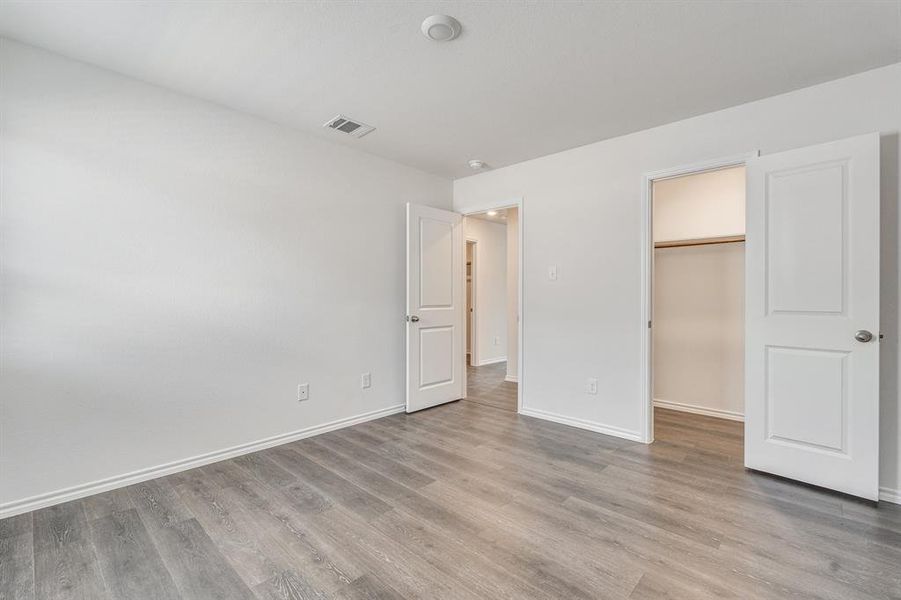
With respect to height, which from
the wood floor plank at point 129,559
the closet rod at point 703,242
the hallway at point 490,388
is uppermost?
the closet rod at point 703,242

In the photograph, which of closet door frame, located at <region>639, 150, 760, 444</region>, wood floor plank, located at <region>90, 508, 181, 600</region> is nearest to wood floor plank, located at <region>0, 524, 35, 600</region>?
wood floor plank, located at <region>90, 508, 181, 600</region>

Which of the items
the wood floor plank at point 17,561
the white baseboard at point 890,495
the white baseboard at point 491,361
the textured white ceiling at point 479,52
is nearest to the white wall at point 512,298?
the white baseboard at point 491,361

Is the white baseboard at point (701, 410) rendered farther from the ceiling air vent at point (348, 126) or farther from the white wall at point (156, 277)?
the ceiling air vent at point (348, 126)

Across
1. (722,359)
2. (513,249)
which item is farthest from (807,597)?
(513,249)

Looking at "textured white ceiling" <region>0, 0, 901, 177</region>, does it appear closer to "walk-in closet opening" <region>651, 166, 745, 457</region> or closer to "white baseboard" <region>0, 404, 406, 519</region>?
"walk-in closet opening" <region>651, 166, 745, 457</region>

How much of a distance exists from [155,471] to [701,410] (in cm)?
444

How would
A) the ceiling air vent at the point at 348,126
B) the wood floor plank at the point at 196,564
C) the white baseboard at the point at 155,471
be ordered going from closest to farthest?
the wood floor plank at the point at 196,564, the white baseboard at the point at 155,471, the ceiling air vent at the point at 348,126

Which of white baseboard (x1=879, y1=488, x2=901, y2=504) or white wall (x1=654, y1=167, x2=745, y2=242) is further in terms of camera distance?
white wall (x1=654, y1=167, x2=745, y2=242)

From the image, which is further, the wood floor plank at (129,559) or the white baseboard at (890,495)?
the white baseboard at (890,495)

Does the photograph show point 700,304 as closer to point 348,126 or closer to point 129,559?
point 348,126

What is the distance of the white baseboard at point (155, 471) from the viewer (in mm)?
2141

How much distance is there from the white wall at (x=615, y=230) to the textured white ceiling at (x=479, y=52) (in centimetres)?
17

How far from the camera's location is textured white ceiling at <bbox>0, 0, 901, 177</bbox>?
74.1 inches

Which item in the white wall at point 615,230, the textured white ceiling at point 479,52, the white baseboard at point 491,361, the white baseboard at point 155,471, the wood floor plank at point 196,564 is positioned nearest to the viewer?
the wood floor plank at point 196,564
